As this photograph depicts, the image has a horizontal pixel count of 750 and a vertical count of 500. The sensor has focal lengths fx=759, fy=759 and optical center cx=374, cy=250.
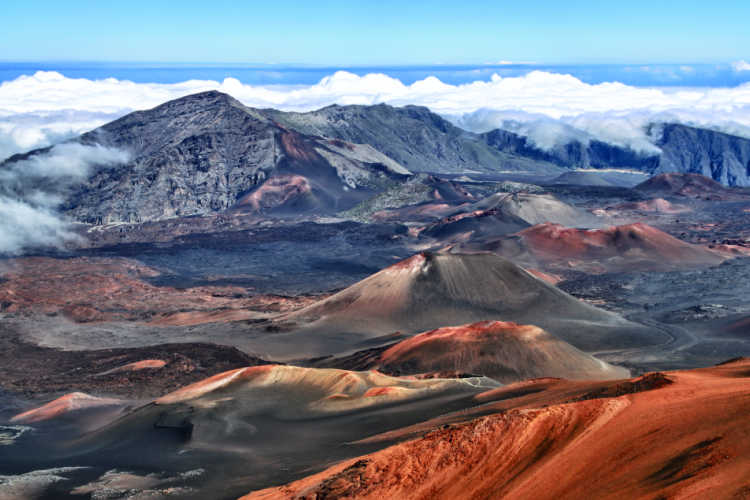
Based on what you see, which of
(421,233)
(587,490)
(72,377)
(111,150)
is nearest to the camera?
(587,490)

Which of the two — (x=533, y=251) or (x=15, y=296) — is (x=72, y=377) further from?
(x=533, y=251)

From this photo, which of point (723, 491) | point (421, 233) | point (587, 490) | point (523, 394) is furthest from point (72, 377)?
point (421, 233)

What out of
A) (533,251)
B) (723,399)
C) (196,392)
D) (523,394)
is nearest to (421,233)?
(533,251)

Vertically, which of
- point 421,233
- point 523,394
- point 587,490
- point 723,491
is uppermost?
point 723,491

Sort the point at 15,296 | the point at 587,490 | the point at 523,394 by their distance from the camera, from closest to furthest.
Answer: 1. the point at 587,490
2. the point at 523,394
3. the point at 15,296

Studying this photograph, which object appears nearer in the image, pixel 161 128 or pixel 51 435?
pixel 51 435

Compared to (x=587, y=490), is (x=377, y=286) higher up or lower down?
lower down

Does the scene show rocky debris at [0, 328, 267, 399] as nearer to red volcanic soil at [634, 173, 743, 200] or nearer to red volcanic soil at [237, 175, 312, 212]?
red volcanic soil at [237, 175, 312, 212]

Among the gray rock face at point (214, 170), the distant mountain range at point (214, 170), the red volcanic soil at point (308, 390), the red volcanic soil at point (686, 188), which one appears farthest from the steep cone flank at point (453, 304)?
the red volcanic soil at point (686, 188)

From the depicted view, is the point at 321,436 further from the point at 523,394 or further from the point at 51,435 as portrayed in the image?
the point at 51,435
